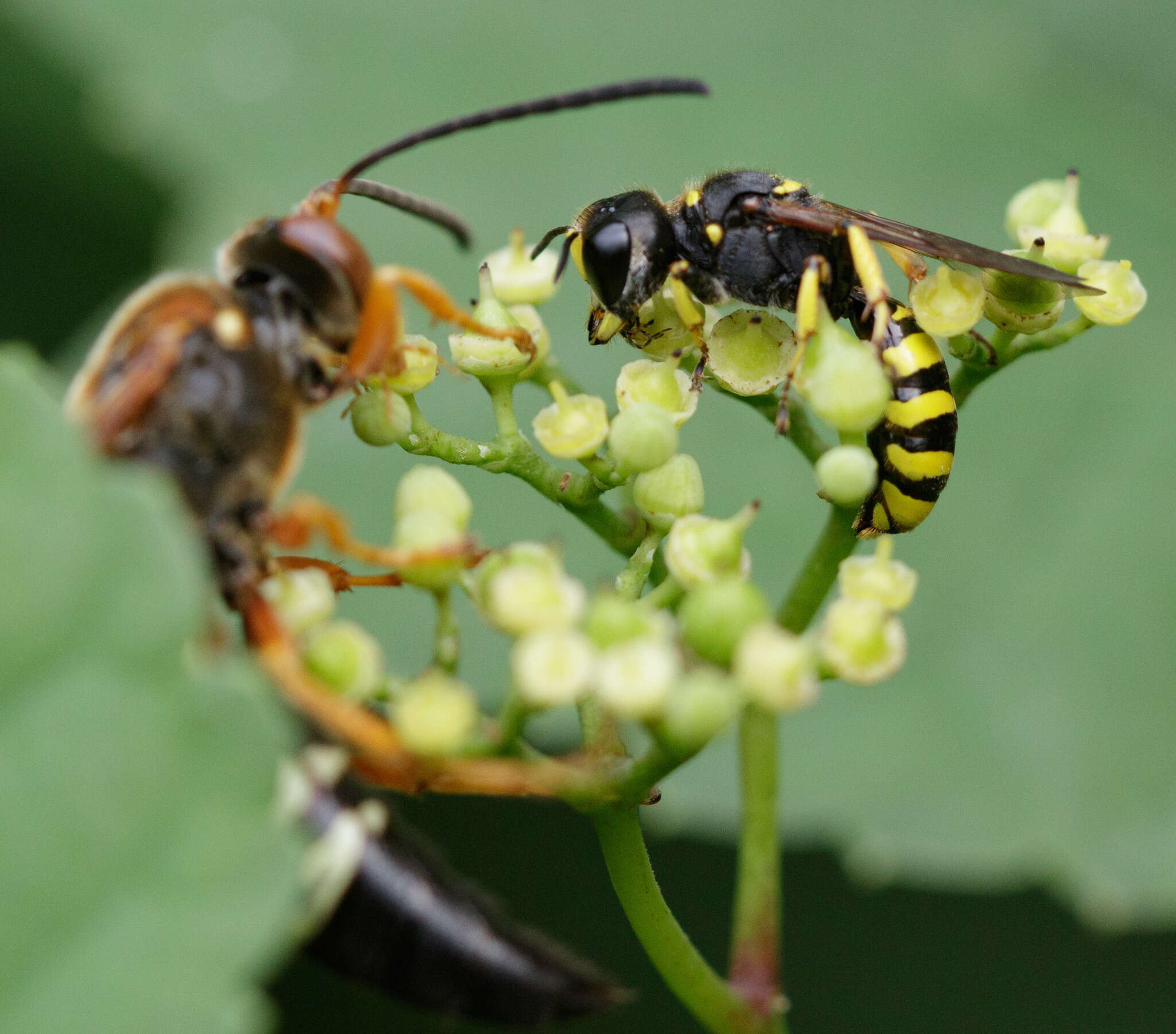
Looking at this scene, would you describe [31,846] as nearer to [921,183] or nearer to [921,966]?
[921,966]

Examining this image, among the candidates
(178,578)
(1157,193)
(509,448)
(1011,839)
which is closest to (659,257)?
(509,448)

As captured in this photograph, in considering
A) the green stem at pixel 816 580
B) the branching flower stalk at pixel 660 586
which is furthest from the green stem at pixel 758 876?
the green stem at pixel 816 580

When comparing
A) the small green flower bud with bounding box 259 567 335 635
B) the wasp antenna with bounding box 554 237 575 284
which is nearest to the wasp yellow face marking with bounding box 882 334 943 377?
the wasp antenna with bounding box 554 237 575 284

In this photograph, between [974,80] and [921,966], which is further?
[974,80]

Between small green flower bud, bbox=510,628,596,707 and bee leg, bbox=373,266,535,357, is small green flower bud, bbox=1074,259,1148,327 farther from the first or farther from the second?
small green flower bud, bbox=510,628,596,707

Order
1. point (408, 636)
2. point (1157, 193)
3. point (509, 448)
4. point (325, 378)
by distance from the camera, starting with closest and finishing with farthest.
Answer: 1. point (325, 378)
2. point (509, 448)
3. point (408, 636)
4. point (1157, 193)

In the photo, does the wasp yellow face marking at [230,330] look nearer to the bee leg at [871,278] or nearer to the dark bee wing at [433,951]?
the dark bee wing at [433,951]

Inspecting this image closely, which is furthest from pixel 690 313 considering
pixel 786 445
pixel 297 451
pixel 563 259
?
pixel 786 445
